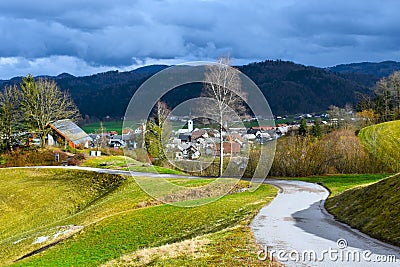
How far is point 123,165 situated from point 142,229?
1184 inches

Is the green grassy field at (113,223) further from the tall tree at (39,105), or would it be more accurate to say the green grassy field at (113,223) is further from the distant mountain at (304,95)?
the distant mountain at (304,95)

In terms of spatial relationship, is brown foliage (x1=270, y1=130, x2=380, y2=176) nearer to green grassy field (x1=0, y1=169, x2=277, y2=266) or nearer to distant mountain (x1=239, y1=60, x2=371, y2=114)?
green grassy field (x1=0, y1=169, x2=277, y2=266)

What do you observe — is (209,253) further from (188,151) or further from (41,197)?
(41,197)

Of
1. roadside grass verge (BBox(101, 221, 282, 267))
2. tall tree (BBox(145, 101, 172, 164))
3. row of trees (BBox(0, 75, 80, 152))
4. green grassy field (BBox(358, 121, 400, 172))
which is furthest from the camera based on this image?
row of trees (BBox(0, 75, 80, 152))

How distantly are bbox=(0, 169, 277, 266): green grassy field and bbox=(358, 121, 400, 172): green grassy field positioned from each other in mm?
25902

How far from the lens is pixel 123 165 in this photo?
5269 cm

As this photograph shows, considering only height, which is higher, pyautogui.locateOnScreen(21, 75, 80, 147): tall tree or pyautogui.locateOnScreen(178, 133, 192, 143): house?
pyautogui.locateOnScreen(21, 75, 80, 147): tall tree

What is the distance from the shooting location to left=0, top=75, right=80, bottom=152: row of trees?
2633 inches

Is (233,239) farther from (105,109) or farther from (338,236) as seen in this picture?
(105,109)

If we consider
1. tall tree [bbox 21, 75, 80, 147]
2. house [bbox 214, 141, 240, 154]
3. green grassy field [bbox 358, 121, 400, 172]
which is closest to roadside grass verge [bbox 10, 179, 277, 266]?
house [bbox 214, 141, 240, 154]

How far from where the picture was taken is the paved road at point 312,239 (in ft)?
43.2

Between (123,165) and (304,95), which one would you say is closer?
(123,165)

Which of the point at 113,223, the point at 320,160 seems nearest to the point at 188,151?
the point at 113,223

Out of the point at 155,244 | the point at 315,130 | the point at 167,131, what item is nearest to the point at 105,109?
the point at 315,130
